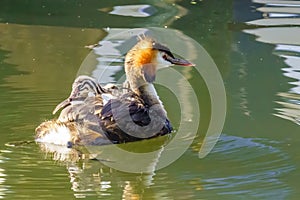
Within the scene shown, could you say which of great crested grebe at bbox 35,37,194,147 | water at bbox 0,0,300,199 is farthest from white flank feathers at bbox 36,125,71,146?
water at bbox 0,0,300,199

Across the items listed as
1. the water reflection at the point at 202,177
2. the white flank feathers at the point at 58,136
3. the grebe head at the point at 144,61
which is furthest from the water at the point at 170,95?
the grebe head at the point at 144,61

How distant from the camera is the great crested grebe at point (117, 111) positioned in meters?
5.91

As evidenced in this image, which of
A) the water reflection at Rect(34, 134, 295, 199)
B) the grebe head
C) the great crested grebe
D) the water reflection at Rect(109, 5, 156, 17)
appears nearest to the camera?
the water reflection at Rect(34, 134, 295, 199)

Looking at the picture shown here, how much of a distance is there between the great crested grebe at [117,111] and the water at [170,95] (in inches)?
5.7

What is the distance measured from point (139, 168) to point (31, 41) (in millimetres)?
4365

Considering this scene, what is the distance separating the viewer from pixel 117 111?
5984mm

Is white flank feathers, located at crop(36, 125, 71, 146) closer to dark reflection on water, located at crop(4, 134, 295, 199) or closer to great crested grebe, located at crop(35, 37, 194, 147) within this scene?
great crested grebe, located at crop(35, 37, 194, 147)

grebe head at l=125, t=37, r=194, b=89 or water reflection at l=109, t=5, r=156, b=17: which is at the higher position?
water reflection at l=109, t=5, r=156, b=17

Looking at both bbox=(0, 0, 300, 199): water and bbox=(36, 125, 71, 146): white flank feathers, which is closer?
bbox=(0, 0, 300, 199): water

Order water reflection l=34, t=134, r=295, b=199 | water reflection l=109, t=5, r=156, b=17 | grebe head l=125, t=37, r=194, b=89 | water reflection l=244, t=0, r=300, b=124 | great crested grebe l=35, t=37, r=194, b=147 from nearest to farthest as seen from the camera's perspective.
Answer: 1. water reflection l=34, t=134, r=295, b=199
2. great crested grebe l=35, t=37, r=194, b=147
3. grebe head l=125, t=37, r=194, b=89
4. water reflection l=244, t=0, r=300, b=124
5. water reflection l=109, t=5, r=156, b=17

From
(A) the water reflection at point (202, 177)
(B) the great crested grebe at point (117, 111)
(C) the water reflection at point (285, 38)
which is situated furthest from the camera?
(C) the water reflection at point (285, 38)

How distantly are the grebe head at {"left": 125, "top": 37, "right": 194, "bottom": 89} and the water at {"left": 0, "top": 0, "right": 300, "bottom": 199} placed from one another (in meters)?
0.47

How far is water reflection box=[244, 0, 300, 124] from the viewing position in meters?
6.75

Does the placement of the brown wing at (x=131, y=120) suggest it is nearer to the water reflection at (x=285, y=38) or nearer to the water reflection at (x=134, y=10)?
the water reflection at (x=285, y=38)
